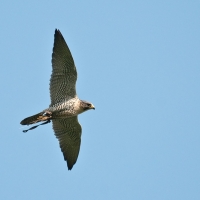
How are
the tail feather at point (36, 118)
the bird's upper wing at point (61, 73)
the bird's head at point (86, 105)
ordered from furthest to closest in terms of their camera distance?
the bird's head at point (86, 105), the tail feather at point (36, 118), the bird's upper wing at point (61, 73)

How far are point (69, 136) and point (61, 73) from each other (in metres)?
2.41

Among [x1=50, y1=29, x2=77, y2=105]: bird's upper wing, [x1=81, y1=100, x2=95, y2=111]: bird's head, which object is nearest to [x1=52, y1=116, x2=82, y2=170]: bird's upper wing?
[x1=81, y1=100, x2=95, y2=111]: bird's head

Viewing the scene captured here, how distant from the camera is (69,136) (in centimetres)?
1797

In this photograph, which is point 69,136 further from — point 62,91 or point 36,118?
point 62,91

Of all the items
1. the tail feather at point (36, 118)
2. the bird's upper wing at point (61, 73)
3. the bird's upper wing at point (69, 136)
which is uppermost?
the bird's upper wing at point (61, 73)

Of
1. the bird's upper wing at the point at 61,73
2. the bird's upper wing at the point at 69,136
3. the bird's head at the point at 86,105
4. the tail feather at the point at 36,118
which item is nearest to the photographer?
the bird's upper wing at the point at 61,73

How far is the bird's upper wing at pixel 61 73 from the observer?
54.1ft

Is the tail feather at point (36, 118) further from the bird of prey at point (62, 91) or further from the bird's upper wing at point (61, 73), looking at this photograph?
the bird's upper wing at point (61, 73)

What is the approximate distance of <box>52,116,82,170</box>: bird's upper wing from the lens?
1784 cm

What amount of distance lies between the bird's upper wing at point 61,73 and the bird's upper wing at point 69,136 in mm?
1137

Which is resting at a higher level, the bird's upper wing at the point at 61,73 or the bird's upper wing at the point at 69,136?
the bird's upper wing at the point at 61,73

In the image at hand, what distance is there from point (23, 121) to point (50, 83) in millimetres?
1442

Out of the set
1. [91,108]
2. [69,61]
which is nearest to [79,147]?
[91,108]

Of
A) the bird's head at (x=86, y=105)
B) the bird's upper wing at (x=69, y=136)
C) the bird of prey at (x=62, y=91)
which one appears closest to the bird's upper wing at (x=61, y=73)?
the bird of prey at (x=62, y=91)
